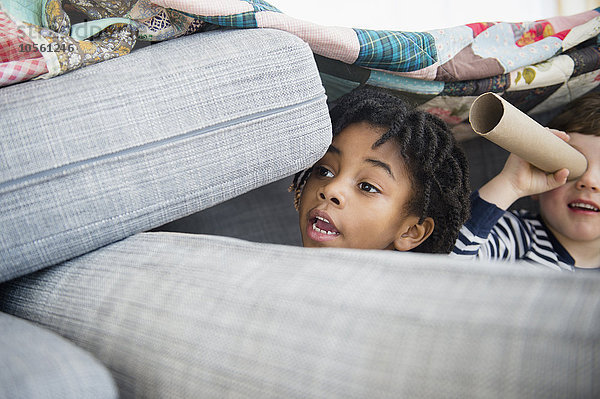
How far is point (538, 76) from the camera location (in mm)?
952

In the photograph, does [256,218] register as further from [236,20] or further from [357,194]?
[236,20]

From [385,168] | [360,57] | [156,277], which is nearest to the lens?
[156,277]

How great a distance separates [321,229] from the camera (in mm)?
846

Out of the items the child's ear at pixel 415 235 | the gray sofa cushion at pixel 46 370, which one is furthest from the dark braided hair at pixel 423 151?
the gray sofa cushion at pixel 46 370

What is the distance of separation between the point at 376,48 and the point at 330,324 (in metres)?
0.50

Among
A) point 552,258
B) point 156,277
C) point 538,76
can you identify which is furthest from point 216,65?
point 552,258

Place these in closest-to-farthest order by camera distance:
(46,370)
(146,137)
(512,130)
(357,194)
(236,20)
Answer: (46,370)
(146,137)
(236,20)
(512,130)
(357,194)

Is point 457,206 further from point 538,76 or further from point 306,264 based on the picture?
point 306,264

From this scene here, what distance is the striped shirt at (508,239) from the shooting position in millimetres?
982

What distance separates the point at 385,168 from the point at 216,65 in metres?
0.39

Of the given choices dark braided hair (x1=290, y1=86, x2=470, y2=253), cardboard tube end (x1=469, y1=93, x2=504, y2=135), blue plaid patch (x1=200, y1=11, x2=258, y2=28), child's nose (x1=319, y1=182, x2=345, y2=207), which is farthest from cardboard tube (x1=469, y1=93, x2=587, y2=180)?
blue plaid patch (x1=200, y1=11, x2=258, y2=28)

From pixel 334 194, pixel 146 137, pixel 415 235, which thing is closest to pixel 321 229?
pixel 334 194

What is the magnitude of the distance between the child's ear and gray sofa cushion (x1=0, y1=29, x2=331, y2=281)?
38cm

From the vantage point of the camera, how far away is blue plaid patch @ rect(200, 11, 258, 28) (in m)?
0.60
